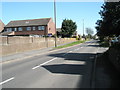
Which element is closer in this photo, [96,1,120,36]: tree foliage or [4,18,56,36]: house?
[96,1,120,36]: tree foliage

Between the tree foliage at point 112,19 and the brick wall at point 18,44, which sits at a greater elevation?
the tree foliage at point 112,19

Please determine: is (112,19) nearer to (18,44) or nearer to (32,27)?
(18,44)

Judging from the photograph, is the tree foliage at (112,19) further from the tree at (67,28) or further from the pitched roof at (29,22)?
the tree at (67,28)

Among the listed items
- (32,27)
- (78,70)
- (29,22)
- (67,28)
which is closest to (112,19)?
(78,70)

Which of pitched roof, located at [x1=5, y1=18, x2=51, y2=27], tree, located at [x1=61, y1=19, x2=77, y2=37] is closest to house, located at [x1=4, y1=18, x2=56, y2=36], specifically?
pitched roof, located at [x1=5, y1=18, x2=51, y2=27]

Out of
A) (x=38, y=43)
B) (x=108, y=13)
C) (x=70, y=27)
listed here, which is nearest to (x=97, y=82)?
(x=108, y=13)

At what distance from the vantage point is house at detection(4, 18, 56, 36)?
73000mm

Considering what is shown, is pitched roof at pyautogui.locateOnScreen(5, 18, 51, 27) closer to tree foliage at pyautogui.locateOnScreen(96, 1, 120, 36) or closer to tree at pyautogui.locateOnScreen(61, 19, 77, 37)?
tree at pyautogui.locateOnScreen(61, 19, 77, 37)

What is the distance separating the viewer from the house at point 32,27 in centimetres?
7300

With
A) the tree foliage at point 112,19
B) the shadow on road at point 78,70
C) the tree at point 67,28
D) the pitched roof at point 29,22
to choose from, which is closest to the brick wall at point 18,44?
the shadow on road at point 78,70

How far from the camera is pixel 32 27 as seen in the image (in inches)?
2960

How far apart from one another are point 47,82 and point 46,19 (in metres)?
68.3

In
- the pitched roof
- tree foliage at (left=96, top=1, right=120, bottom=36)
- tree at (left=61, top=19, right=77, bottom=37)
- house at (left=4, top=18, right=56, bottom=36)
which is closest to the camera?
tree foliage at (left=96, top=1, right=120, bottom=36)

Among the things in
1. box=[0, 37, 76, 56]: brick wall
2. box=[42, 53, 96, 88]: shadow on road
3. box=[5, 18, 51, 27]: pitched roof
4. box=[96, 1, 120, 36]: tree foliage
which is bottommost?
box=[42, 53, 96, 88]: shadow on road
